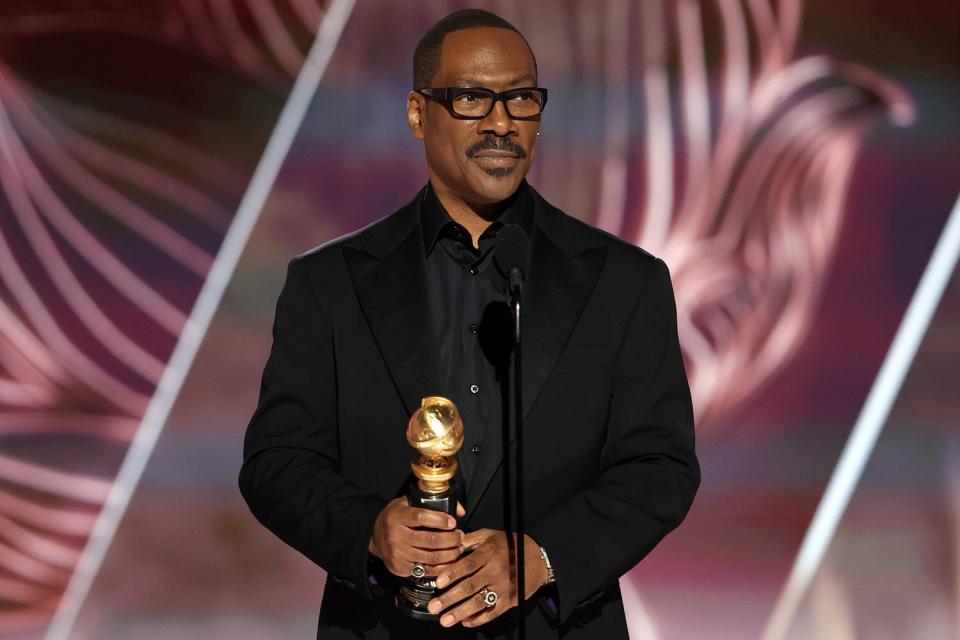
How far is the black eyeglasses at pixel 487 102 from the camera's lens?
1.85m

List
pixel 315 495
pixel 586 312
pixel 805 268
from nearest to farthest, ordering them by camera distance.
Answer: pixel 315 495 → pixel 586 312 → pixel 805 268

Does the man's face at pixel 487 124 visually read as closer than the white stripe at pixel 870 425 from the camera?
Yes

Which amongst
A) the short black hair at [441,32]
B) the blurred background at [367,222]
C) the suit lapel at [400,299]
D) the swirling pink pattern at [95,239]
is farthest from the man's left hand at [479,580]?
the swirling pink pattern at [95,239]

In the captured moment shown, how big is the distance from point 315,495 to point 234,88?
5.98 ft

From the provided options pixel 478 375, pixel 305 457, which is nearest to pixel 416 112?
pixel 478 375

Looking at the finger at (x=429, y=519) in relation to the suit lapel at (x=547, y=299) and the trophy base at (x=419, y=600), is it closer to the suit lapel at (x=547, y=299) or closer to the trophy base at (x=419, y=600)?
the trophy base at (x=419, y=600)

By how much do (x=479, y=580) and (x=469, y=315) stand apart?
44cm

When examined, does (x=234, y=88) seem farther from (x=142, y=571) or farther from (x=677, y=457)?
(x=677, y=457)

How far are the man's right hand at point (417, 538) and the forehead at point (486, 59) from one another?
24.4 inches

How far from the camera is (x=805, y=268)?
11.0 feet

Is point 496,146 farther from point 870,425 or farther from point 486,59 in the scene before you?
point 870,425

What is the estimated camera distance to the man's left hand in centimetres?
163

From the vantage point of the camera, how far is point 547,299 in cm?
190

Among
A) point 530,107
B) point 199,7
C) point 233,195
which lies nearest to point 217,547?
point 233,195
